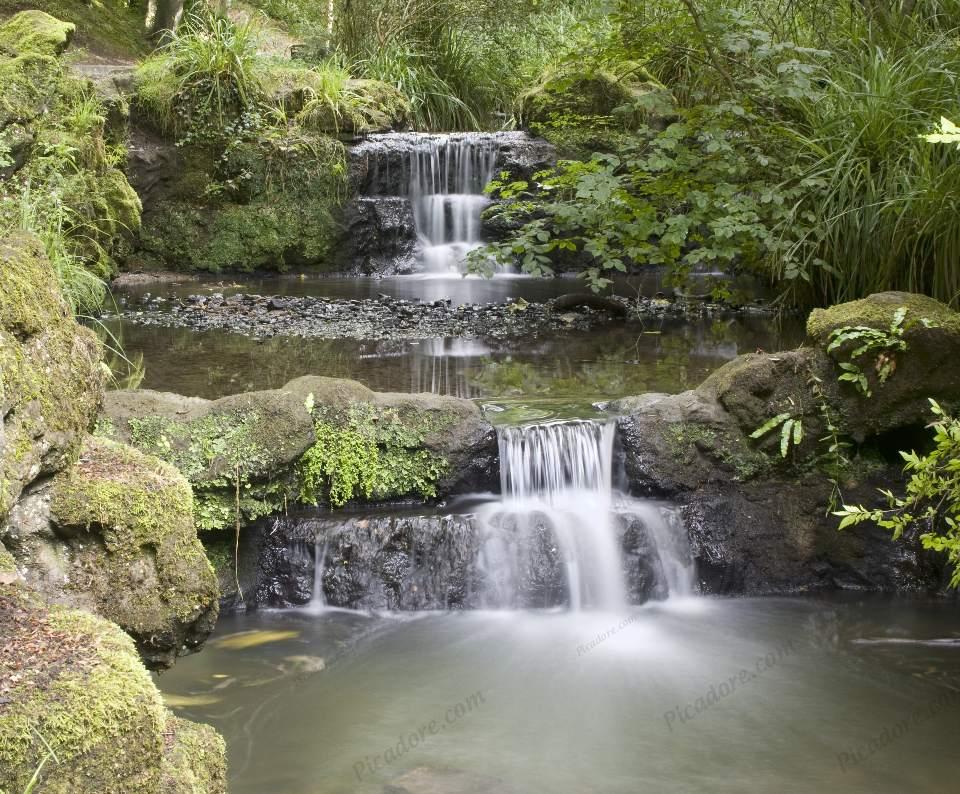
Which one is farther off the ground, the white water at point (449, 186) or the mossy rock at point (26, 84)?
the mossy rock at point (26, 84)

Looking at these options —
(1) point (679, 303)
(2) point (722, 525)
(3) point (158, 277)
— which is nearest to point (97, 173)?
(3) point (158, 277)

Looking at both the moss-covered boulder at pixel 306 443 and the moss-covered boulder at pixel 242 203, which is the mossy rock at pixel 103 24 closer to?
the moss-covered boulder at pixel 242 203

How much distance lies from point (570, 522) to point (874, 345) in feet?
6.64

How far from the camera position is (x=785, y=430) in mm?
5621

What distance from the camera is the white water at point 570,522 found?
5.31 meters

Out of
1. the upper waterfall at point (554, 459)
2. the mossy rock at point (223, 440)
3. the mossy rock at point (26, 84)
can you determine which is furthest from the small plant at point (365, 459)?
the mossy rock at point (26, 84)

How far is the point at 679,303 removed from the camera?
419 inches

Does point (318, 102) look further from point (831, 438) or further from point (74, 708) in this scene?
point (74, 708)

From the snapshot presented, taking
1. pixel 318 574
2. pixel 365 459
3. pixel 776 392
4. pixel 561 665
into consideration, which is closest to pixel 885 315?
pixel 776 392

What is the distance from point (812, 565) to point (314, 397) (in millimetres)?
2988

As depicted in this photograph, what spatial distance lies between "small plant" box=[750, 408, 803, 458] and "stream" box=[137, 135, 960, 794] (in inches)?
28.6

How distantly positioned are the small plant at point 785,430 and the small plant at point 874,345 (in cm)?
37

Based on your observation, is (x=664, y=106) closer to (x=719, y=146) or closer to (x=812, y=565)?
(x=719, y=146)

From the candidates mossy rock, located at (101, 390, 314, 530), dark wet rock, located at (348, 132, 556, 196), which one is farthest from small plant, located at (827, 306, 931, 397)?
dark wet rock, located at (348, 132, 556, 196)
